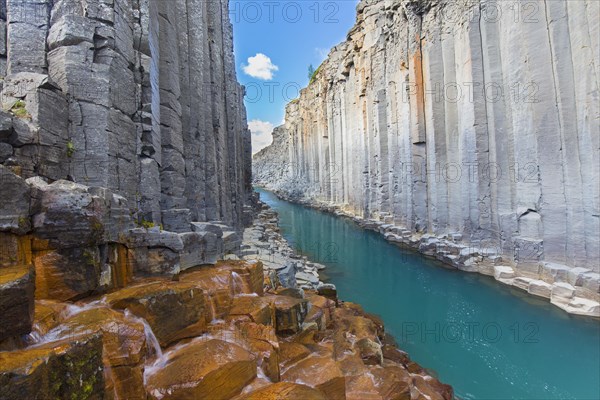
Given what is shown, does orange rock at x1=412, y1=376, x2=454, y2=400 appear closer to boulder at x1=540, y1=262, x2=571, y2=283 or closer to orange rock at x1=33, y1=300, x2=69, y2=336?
orange rock at x1=33, y1=300, x2=69, y2=336

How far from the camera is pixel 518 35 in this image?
1046 cm

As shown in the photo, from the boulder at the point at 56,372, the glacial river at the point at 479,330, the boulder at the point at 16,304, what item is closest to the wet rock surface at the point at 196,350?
the boulder at the point at 56,372

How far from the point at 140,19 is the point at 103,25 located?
1.20m

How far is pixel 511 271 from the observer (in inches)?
422

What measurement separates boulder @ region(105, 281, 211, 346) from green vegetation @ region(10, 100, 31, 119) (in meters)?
2.95

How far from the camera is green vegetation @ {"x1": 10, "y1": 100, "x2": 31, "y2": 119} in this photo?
13.9ft

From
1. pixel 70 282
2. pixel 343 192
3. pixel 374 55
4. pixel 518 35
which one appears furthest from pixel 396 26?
pixel 70 282

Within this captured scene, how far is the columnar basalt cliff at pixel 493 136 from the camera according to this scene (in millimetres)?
8664

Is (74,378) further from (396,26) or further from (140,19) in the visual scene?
(396,26)

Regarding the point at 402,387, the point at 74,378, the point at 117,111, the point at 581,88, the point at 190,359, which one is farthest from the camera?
the point at 581,88

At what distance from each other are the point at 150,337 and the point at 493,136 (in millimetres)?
13194

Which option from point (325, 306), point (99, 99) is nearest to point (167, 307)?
point (99, 99)

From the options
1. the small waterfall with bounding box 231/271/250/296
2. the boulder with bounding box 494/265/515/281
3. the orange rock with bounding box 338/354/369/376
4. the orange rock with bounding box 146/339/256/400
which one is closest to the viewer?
the orange rock with bounding box 146/339/256/400

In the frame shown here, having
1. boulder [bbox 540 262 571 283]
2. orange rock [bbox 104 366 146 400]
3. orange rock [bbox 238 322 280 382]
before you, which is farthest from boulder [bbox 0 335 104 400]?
boulder [bbox 540 262 571 283]
